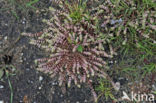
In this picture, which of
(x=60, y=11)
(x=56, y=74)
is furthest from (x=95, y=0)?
(x=56, y=74)

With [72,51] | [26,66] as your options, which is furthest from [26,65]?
[72,51]

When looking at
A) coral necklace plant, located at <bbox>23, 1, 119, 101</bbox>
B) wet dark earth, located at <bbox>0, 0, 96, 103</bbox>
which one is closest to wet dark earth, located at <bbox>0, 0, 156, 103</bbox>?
wet dark earth, located at <bbox>0, 0, 96, 103</bbox>

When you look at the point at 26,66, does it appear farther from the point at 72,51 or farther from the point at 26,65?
the point at 72,51

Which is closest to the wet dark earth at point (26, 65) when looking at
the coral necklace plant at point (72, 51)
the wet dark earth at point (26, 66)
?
the wet dark earth at point (26, 66)

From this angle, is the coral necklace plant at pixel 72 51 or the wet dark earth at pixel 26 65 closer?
the coral necklace plant at pixel 72 51

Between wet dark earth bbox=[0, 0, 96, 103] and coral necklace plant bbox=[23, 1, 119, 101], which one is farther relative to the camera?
wet dark earth bbox=[0, 0, 96, 103]

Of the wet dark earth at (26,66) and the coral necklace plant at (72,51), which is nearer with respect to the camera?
the coral necklace plant at (72,51)

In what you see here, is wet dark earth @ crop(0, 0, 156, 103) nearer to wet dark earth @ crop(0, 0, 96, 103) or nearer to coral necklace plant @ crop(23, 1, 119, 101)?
wet dark earth @ crop(0, 0, 96, 103)

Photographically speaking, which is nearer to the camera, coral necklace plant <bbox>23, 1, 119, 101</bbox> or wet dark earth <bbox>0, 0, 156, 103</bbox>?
coral necklace plant <bbox>23, 1, 119, 101</bbox>

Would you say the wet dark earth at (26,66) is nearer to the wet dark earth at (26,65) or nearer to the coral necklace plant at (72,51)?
the wet dark earth at (26,65)
